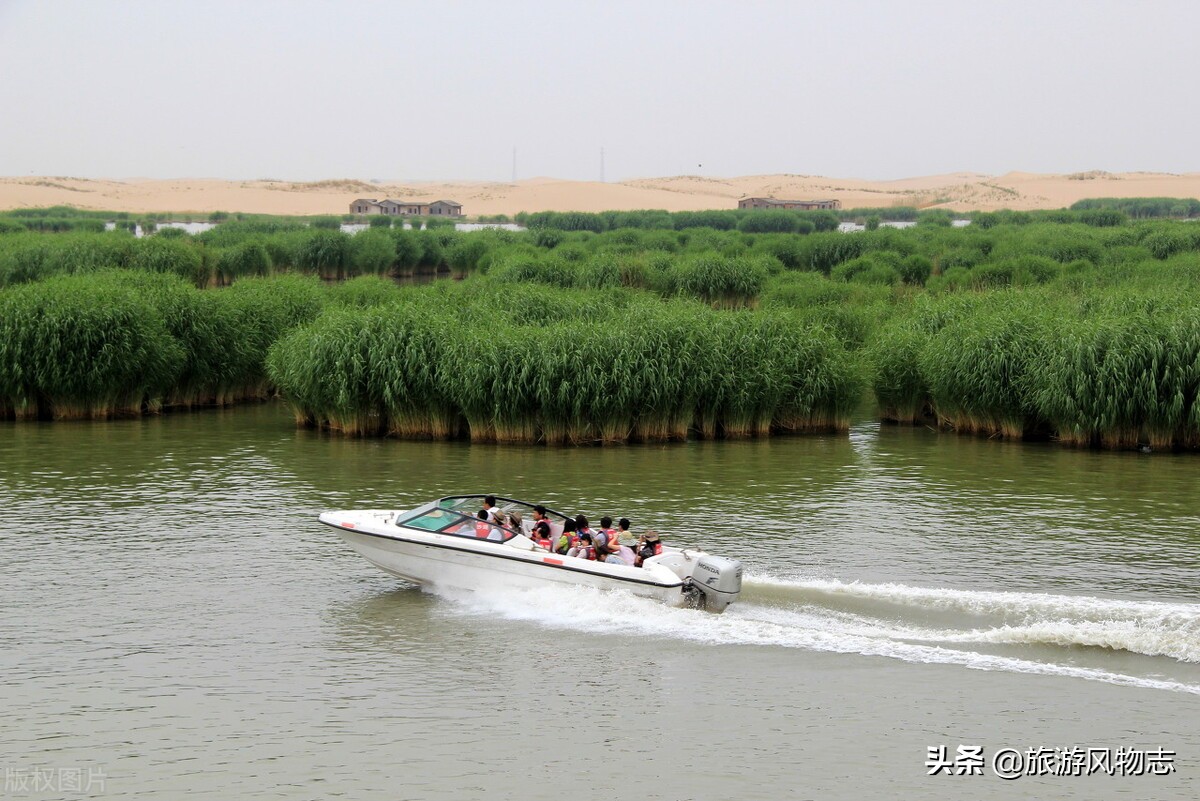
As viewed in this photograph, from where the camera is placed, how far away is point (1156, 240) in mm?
66938

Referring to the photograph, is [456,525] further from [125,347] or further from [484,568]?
[125,347]

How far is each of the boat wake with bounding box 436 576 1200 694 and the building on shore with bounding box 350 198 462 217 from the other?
139 m

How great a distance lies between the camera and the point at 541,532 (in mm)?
18844

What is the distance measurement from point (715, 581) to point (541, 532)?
123 inches

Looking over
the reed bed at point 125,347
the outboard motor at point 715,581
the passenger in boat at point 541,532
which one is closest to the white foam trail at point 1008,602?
the outboard motor at point 715,581

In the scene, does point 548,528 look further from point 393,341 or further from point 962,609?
point 393,341

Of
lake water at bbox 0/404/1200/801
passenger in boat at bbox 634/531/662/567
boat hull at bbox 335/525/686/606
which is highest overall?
passenger in boat at bbox 634/531/662/567

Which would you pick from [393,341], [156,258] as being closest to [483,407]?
[393,341]

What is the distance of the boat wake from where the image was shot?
1514 cm

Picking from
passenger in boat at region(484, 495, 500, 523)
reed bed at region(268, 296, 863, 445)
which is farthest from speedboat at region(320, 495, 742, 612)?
reed bed at region(268, 296, 863, 445)

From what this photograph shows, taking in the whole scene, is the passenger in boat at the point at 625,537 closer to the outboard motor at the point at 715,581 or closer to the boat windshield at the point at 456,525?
the outboard motor at the point at 715,581

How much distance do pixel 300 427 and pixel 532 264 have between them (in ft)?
73.3

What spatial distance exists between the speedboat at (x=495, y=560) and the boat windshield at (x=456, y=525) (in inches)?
0.6

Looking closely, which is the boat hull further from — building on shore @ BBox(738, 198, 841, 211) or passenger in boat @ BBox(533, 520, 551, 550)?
building on shore @ BBox(738, 198, 841, 211)
